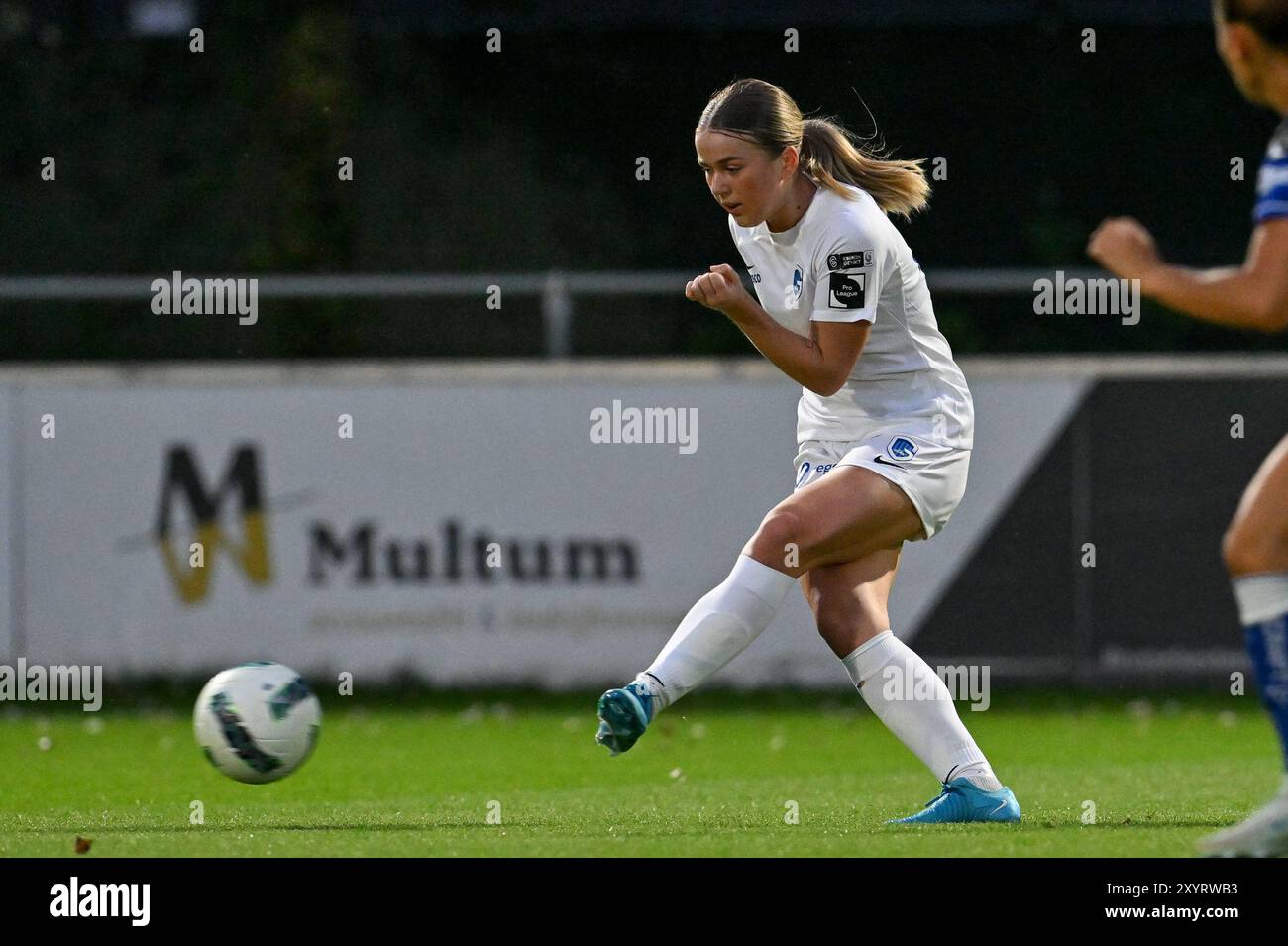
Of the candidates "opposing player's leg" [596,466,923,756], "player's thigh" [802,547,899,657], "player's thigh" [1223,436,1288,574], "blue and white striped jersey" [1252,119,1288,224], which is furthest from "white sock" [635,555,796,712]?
"blue and white striped jersey" [1252,119,1288,224]

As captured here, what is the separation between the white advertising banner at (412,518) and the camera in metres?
12.4

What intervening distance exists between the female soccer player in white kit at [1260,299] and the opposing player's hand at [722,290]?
1174mm

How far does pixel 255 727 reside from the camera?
6.41 m

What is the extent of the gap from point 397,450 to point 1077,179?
7.46 meters

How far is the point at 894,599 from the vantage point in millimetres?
12328

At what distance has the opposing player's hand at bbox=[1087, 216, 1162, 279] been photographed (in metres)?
4.71

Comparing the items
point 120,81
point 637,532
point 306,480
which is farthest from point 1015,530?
point 120,81

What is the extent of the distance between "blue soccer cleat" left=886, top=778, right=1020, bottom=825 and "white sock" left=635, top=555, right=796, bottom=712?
26.5 inches

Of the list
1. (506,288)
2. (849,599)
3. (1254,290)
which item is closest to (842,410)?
(849,599)

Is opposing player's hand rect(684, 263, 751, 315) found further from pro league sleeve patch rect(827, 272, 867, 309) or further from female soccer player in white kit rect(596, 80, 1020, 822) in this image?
pro league sleeve patch rect(827, 272, 867, 309)

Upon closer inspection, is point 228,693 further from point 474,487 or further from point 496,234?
point 496,234

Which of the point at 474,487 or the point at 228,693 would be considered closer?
the point at 228,693

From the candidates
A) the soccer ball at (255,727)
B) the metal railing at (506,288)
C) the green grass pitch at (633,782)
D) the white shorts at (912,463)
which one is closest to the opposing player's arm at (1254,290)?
the green grass pitch at (633,782)

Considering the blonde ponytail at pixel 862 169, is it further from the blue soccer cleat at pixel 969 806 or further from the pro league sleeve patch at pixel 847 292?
the blue soccer cleat at pixel 969 806
